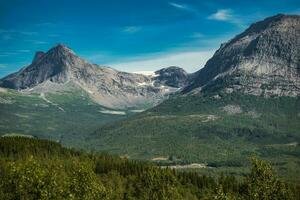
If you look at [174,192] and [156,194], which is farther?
[156,194]

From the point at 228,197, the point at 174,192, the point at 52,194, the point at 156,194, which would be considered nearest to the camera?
the point at 228,197

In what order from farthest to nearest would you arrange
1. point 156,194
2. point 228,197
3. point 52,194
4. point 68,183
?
point 156,194
point 68,183
point 52,194
point 228,197

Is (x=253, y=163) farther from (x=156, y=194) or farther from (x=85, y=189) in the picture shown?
(x=156, y=194)

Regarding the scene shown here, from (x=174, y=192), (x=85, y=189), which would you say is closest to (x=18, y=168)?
(x=85, y=189)

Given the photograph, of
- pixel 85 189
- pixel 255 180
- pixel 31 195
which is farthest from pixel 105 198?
pixel 255 180

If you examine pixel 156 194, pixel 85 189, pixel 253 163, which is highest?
pixel 253 163

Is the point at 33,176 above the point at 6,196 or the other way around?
above

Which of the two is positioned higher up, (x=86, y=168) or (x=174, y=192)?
(x=86, y=168)

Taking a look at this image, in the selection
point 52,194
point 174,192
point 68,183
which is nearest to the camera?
point 52,194

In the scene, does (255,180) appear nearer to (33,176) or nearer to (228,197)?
(228,197)
